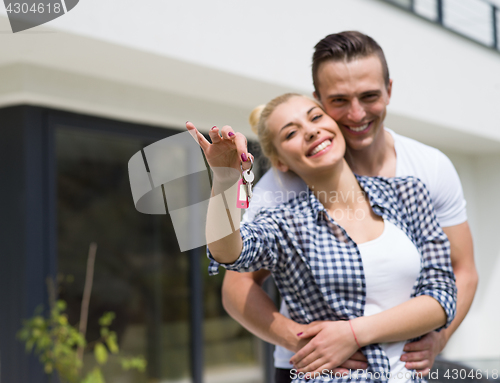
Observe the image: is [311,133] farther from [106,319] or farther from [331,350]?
[106,319]

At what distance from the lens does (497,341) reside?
6875mm

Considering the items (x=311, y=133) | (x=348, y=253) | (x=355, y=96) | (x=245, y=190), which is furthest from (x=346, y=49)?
(x=245, y=190)

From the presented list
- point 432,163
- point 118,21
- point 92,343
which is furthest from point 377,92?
point 92,343

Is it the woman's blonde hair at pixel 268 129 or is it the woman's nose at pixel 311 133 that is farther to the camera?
the woman's blonde hair at pixel 268 129

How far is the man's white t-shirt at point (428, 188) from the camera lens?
67.1 inches

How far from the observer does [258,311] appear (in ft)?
5.40

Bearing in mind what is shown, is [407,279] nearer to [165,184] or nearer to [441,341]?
[441,341]

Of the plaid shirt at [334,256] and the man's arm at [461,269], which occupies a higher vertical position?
the plaid shirt at [334,256]

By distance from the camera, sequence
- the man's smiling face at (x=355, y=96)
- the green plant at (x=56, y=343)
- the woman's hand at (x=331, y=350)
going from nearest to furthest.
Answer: the woman's hand at (x=331, y=350)
the man's smiling face at (x=355, y=96)
the green plant at (x=56, y=343)

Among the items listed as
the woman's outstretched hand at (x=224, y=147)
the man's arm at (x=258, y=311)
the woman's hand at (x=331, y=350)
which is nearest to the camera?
the woman's outstretched hand at (x=224, y=147)

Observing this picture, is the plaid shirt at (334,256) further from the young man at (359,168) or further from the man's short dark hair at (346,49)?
the man's short dark hair at (346,49)

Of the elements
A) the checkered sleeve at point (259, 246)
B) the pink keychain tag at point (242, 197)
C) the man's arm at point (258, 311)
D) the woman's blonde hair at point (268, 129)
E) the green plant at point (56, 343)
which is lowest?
the green plant at point (56, 343)

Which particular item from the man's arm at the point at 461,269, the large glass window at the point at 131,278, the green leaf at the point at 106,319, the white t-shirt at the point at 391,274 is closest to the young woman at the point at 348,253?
the white t-shirt at the point at 391,274

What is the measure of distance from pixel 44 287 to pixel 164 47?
4.78 ft
